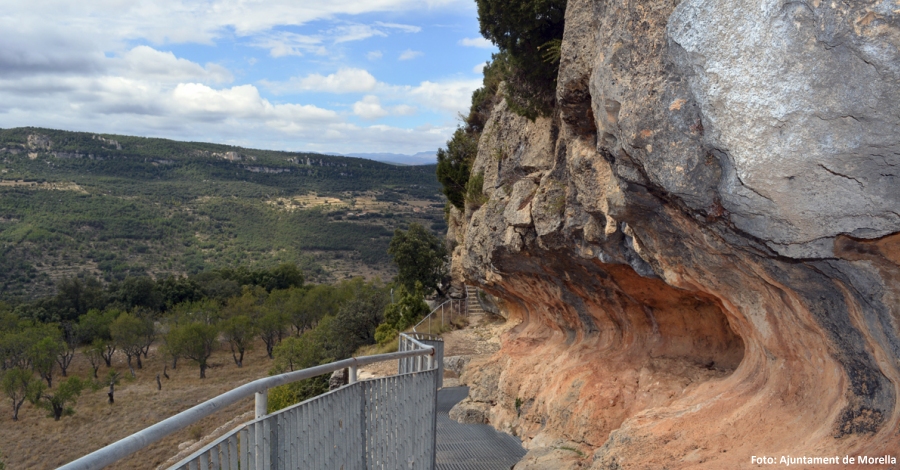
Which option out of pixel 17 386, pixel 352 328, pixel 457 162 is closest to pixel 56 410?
pixel 17 386

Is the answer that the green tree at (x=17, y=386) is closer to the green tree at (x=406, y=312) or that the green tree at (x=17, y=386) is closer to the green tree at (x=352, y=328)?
the green tree at (x=352, y=328)

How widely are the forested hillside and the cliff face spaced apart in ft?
209

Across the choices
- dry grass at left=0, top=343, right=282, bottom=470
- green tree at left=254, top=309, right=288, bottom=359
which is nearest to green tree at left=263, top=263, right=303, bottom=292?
green tree at left=254, top=309, right=288, bottom=359

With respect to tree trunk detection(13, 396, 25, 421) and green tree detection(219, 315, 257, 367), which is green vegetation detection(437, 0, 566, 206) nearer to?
tree trunk detection(13, 396, 25, 421)

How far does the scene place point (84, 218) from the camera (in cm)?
8000

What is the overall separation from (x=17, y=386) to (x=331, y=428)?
40.5 meters

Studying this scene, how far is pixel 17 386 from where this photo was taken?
36.0 metres

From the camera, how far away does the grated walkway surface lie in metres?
10.3

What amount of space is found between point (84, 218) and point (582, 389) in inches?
3335

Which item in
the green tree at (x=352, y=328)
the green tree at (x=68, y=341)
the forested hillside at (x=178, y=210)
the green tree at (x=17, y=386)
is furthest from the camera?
the forested hillside at (x=178, y=210)

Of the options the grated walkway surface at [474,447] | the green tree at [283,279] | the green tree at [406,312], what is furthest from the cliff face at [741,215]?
the green tree at [283,279]

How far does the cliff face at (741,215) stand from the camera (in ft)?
13.7

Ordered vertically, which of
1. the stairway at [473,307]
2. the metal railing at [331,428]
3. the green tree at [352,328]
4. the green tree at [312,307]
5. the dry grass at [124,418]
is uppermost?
the metal railing at [331,428]

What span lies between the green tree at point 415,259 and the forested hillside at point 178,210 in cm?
4204
